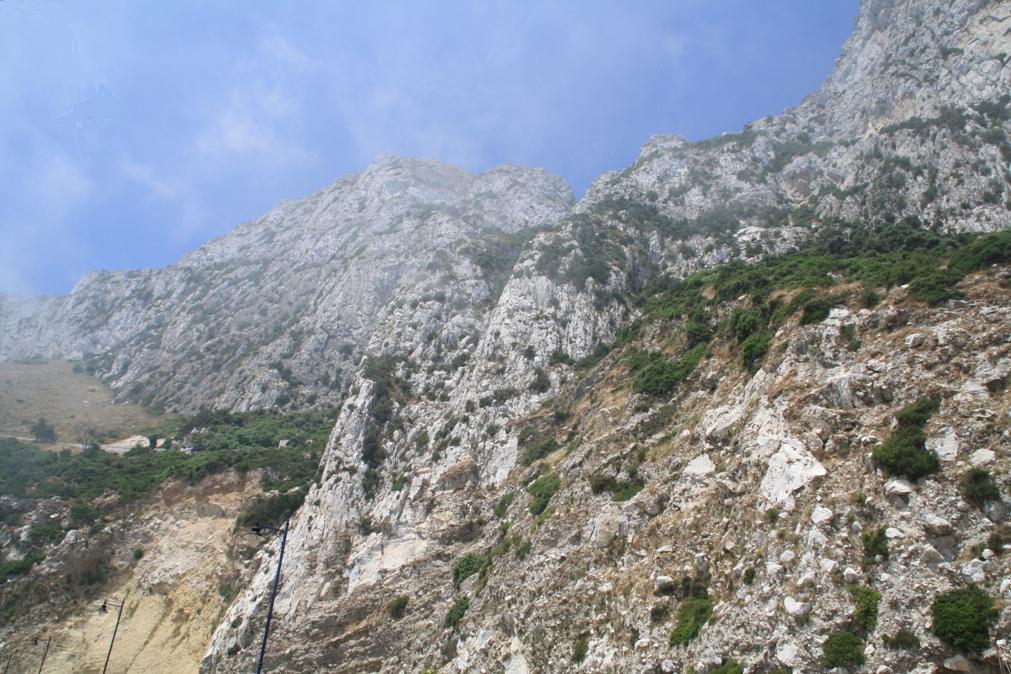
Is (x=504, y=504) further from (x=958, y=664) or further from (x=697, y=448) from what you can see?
(x=958, y=664)

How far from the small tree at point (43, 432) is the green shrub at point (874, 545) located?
3735 inches

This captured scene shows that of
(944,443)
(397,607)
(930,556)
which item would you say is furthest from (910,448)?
(397,607)

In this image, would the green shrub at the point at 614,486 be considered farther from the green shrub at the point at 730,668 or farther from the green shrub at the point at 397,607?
the green shrub at the point at 397,607

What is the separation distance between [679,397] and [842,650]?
61.5 ft

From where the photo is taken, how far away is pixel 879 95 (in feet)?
251

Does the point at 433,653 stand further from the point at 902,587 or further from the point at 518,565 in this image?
the point at 902,587

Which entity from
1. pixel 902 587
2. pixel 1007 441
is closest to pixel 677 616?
pixel 902 587

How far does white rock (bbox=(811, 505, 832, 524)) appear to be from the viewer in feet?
56.7

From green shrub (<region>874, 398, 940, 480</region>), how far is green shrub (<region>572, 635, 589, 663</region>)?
12.1 metres

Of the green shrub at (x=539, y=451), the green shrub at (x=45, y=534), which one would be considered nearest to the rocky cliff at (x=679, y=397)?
the green shrub at (x=539, y=451)

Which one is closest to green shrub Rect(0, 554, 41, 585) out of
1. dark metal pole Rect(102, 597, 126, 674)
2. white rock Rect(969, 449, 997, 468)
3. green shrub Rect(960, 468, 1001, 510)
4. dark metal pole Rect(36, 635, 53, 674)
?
dark metal pole Rect(36, 635, 53, 674)

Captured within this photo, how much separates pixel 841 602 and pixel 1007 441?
6216 millimetres

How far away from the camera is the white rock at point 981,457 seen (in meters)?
15.5

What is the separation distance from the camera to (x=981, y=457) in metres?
15.7
